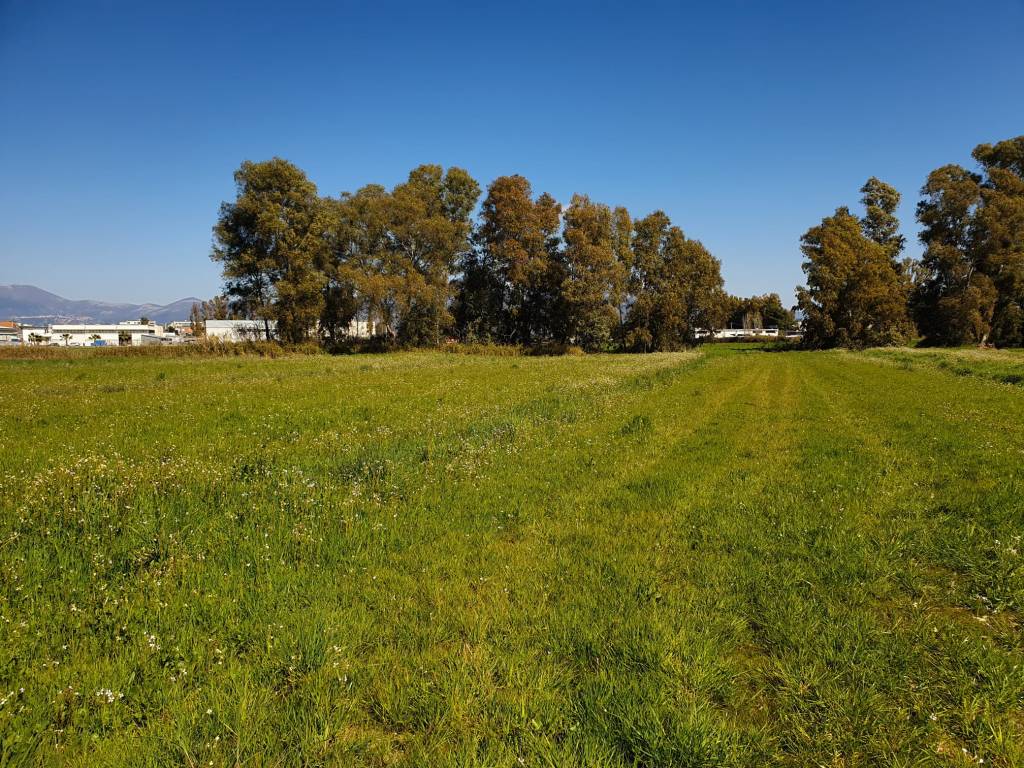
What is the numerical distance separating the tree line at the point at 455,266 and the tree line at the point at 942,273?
624 inches

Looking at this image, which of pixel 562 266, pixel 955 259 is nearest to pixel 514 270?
pixel 562 266

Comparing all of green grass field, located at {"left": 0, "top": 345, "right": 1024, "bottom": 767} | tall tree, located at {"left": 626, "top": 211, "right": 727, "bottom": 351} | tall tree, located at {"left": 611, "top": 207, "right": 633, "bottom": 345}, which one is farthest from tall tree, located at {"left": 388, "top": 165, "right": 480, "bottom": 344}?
green grass field, located at {"left": 0, "top": 345, "right": 1024, "bottom": 767}

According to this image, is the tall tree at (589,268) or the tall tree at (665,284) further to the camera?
the tall tree at (665,284)

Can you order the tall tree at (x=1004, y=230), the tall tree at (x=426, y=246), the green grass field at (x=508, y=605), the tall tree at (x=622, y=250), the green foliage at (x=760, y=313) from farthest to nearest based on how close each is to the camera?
the green foliage at (x=760, y=313), the tall tree at (x=622, y=250), the tall tree at (x=426, y=246), the tall tree at (x=1004, y=230), the green grass field at (x=508, y=605)

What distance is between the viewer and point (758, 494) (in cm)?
822

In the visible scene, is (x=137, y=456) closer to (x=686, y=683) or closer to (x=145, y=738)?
(x=145, y=738)

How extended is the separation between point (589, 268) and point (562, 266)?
4416mm

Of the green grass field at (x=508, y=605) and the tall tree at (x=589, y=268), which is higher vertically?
the tall tree at (x=589, y=268)

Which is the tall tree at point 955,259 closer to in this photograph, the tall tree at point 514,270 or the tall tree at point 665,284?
the tall tree at point 665,284

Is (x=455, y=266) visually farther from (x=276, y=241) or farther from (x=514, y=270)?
(x=276, y=241)

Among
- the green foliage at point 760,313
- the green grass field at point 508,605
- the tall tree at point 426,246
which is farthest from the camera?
the green foliage at point 760,313

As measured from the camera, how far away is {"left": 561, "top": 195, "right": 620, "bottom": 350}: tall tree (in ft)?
205

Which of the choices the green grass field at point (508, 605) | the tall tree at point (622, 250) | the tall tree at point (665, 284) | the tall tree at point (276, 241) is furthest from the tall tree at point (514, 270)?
the green grass field at point (508, 605)

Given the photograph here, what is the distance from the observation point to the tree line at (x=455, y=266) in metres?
57.3
